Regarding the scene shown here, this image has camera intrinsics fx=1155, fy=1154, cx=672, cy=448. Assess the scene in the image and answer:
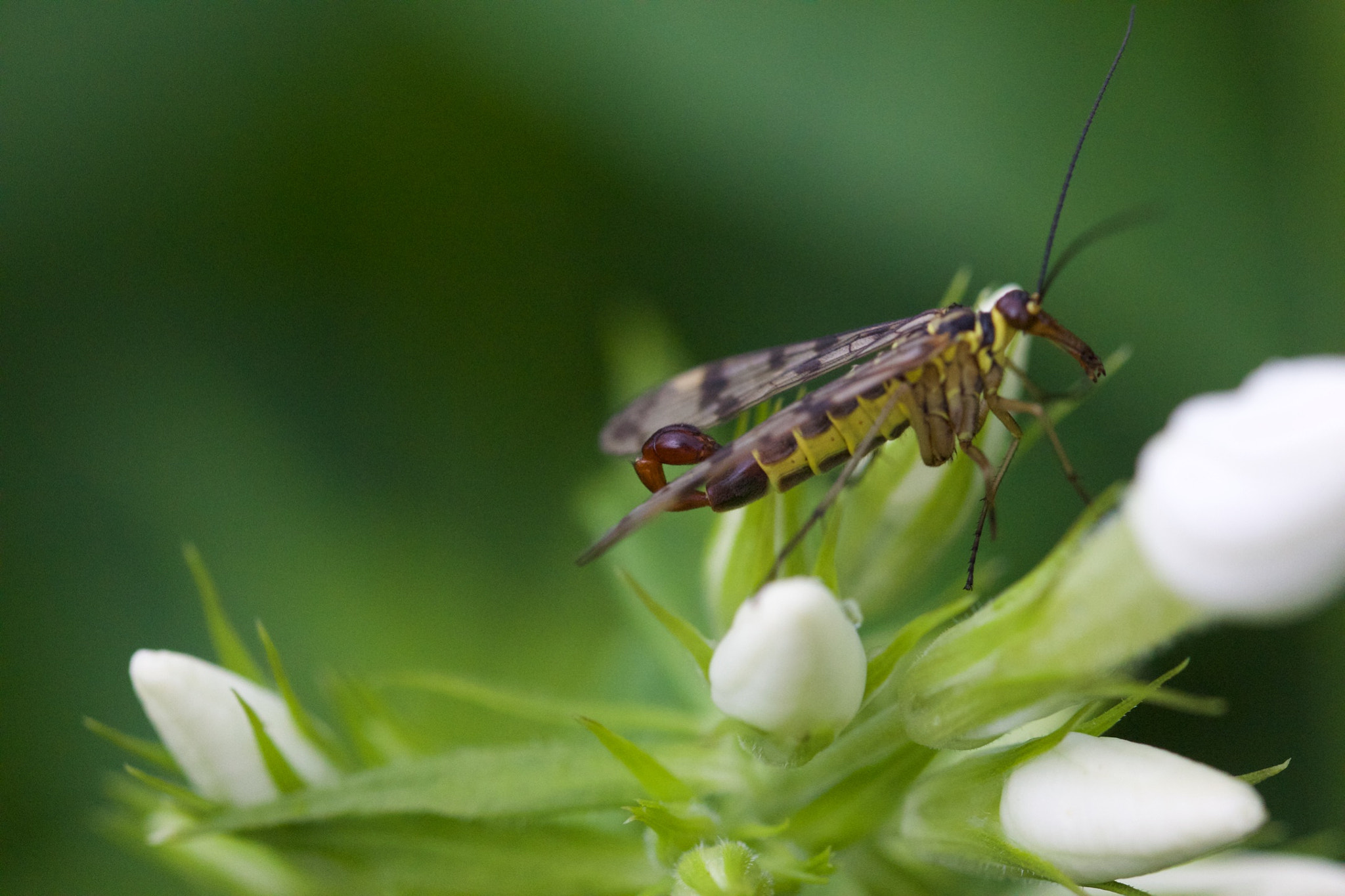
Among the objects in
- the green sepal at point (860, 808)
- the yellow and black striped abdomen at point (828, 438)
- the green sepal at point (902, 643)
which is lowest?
the green sepal at point (860, 808)

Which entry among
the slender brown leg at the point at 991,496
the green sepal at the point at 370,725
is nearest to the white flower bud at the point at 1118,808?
the slender brown leg at the point at 991,496

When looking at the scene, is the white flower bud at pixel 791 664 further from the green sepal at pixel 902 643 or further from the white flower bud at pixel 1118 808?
the white flower bud at pixel 1118 808

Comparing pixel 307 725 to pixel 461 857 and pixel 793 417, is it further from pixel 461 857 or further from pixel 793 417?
pixel 793 417

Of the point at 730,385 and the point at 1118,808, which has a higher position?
the point at 730,385

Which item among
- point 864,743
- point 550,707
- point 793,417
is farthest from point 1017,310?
point 550,707

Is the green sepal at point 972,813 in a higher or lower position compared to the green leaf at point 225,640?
lower

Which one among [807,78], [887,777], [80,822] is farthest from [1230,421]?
[80,822]

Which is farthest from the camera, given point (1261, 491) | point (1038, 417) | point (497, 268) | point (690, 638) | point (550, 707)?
point (497, 268)
